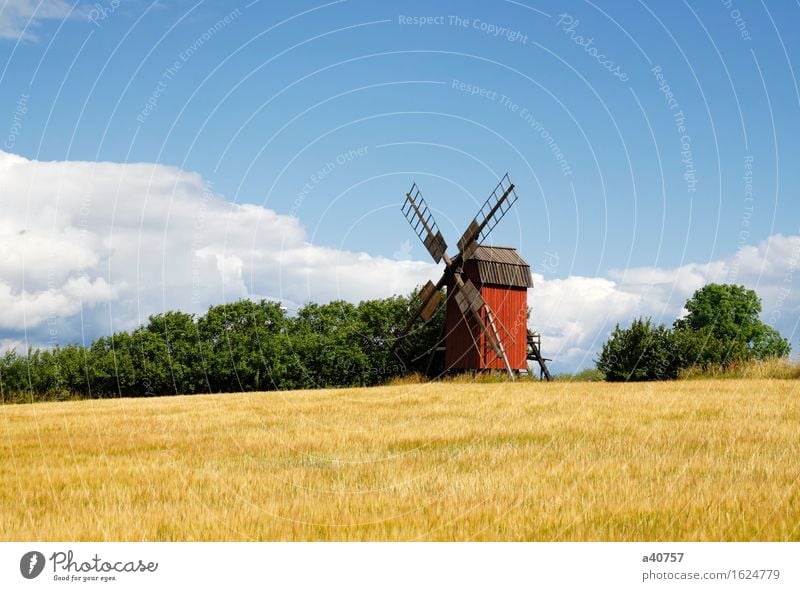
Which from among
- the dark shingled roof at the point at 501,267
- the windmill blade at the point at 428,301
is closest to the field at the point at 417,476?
the dark shingled roof at the point at 501,267

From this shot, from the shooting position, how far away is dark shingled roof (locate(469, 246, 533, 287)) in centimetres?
4684

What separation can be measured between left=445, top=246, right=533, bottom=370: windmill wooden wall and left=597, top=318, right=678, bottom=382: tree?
5635 mm

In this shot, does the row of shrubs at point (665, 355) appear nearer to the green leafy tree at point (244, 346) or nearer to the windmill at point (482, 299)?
the windmill at point (482, 299)

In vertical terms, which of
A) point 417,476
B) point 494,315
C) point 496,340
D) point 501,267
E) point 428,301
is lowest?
point 417,476

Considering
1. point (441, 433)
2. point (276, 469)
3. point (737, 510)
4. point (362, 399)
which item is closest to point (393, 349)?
point (362, 399)

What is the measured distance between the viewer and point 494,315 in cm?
4572

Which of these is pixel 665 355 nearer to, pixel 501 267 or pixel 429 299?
pixel 501 267

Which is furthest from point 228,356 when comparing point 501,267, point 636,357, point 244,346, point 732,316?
point 732,316

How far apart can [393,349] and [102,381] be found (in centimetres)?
2720

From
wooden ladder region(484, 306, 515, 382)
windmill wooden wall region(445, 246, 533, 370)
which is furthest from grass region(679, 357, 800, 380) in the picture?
windmill wooden wall region(445, 246, 533, 370)

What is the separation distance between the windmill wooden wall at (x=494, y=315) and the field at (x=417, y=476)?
2358 cm

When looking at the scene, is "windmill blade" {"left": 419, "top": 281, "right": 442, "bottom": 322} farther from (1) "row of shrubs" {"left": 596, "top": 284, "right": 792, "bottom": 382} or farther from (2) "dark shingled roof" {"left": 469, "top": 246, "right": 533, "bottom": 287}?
(1) "row of shrubs" {"left": 596, "top": 284, "right": 792, "bottom": 382}

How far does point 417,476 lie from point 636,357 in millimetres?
34256
